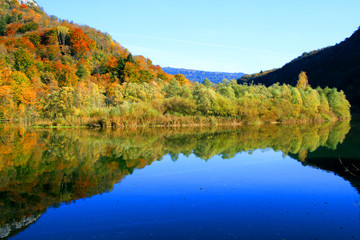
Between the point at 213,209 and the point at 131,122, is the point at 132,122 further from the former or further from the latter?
the point at 213,209

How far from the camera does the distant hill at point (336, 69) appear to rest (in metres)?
71.3

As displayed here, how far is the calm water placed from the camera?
5.94 m

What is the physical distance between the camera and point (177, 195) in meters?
8.23

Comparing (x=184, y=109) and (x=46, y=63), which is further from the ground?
(x=46, y=63)

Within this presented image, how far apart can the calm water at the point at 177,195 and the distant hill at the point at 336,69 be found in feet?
213

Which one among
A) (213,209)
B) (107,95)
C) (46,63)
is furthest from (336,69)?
(213,209)

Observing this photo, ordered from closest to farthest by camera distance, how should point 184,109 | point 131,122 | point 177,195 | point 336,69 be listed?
point 177,195 < point 131,122 < point 184,109 < point 336,69

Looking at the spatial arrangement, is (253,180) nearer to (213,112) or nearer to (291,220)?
(291,220)

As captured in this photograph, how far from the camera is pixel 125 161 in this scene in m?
12.8

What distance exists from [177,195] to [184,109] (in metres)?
25.2

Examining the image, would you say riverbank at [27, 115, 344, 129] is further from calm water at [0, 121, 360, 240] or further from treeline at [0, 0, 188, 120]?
calm water at [0, 121, 360, 240]

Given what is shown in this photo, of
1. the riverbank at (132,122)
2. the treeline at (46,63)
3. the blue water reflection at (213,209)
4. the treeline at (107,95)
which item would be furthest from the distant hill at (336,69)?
the blue water reflection at (213,209)

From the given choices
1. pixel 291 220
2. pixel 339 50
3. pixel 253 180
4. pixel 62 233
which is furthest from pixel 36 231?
pixel 339 50

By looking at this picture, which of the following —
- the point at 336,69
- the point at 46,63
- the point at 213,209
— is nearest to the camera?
the point at 213,209
